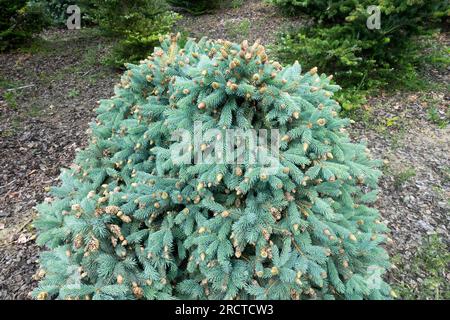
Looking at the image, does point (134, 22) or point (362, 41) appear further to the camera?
point (134, 22)

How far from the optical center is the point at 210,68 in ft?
7.74

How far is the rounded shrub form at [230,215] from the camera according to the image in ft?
7.57

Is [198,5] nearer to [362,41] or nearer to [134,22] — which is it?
[134,22]

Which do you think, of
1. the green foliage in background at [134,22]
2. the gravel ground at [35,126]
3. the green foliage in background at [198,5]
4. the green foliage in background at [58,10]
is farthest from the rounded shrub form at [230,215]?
the green foliage in background at [58,10]

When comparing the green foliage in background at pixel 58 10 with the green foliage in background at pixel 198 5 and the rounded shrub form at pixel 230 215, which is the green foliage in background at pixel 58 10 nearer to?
the green foliage in background at pixel 198 5

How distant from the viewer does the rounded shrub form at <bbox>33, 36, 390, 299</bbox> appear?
2.31m

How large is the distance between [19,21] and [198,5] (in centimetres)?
356

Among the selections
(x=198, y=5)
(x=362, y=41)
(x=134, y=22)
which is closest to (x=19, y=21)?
(x=134, y=22)

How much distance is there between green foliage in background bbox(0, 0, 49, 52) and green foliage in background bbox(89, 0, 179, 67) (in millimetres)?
1804

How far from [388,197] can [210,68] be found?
2.43 meters

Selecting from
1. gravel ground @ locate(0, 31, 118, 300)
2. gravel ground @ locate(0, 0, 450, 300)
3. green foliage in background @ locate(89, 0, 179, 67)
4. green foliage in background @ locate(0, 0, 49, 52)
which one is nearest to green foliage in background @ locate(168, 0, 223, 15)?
gravel ground @ locate(0, 0, 450, 300)

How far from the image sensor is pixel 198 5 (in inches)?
321

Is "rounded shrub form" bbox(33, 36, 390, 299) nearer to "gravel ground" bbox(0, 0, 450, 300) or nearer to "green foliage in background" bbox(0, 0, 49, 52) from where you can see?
"gravel ground" bbox(0, 0, 450, 300)
